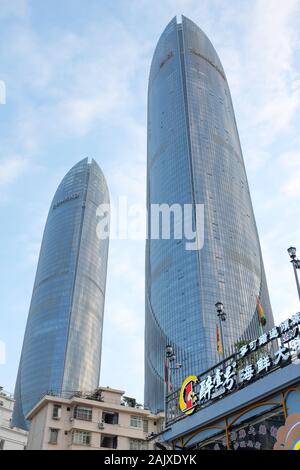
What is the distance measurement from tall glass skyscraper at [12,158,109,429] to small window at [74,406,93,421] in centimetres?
9253

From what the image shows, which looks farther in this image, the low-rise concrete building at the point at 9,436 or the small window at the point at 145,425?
the low-rise concrete building at the point at 9,436

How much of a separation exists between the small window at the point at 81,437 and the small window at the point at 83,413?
1345 mm

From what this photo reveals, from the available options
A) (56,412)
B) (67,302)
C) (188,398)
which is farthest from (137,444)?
(67,302)

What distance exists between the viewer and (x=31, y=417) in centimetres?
5306

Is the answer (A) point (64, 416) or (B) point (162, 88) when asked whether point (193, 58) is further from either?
(A) point (64, 416)

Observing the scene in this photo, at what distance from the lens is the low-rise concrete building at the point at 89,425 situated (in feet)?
150

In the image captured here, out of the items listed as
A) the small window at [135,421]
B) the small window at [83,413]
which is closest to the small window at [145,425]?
the small window at [135,421]

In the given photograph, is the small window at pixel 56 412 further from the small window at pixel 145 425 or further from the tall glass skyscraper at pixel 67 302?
the tall glass skyscraper at pixel 67 302

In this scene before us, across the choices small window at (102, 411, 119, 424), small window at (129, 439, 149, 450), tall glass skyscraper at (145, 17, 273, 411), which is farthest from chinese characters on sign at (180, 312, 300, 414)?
tall glass skyscraper at (145, 17, 273, 411)

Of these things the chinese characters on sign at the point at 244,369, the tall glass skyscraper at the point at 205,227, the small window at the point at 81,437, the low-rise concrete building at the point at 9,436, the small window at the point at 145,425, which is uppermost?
the tall glass skyscraper at the point at 205,227

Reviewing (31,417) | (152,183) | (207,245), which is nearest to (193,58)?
(152,183)

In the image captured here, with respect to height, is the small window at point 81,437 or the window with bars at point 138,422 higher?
the window with bars at point 138,422

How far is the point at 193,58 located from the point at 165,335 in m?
89.8

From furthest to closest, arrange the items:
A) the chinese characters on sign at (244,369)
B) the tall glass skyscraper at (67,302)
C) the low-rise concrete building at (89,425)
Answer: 1. the tall glass skyscraper at (67,302)
2. the low-rise concrete building at (89,425)
3. the chinese characters on sign at (244,369)
